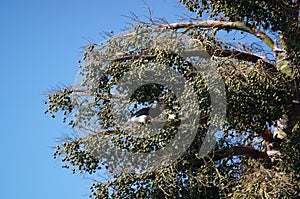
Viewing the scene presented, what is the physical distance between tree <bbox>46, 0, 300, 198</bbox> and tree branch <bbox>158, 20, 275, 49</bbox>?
1 cm

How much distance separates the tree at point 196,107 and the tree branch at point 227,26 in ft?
0.04

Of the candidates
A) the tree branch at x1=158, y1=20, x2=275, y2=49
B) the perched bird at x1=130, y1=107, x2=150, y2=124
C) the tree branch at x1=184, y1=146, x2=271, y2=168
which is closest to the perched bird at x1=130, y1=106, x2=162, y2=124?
the perched bird at x1=130, y1=107, x2=150, y2=124

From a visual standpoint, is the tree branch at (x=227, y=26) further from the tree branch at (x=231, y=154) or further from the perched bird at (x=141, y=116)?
the tree branch at (x=231, y=154)

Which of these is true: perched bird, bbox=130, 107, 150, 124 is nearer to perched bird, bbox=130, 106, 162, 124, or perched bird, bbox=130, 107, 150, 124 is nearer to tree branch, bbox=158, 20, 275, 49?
perched bird, bbox=130, 106, 162, 124

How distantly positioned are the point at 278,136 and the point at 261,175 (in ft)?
2.48

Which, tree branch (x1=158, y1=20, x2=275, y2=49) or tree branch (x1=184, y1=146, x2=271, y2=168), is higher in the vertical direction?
tree branch (x1=158, y1=20, x2=275, y2=49)

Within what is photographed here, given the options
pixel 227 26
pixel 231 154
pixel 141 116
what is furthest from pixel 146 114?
pixel 227 26

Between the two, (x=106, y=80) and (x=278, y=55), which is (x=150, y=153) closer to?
(x=106, y=80)

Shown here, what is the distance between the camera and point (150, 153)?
7699mm

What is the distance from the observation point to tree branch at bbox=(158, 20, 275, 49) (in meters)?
8.49

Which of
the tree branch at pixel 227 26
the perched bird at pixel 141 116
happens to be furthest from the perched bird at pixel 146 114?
the tree branch at pixel 227 26

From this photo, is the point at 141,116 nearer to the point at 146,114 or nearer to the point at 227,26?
the point at 146,114

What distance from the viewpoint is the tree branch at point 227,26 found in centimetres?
849

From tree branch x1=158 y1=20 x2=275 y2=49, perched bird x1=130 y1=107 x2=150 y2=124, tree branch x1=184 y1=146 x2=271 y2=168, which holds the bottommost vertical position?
tree branch x1=184 y1=146 x2=271 y2=168
